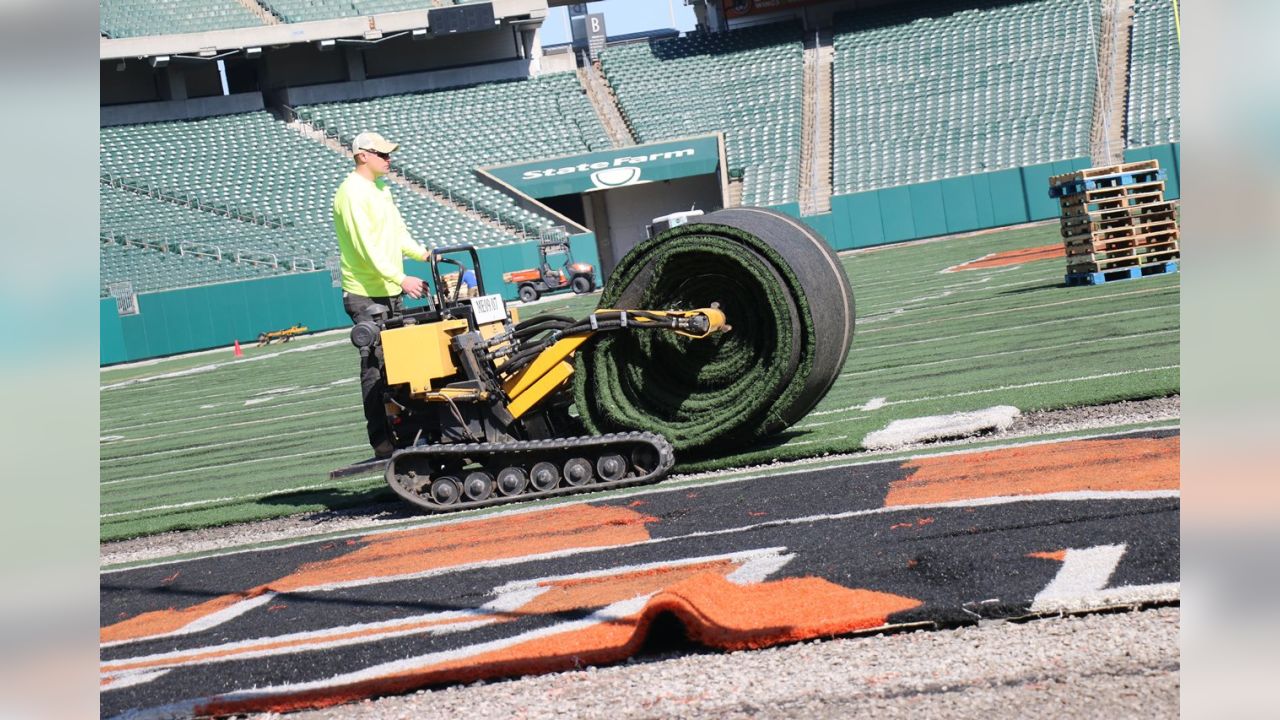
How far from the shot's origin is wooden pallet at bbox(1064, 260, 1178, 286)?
18.5 m

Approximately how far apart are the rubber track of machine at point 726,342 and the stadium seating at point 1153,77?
1364 inches

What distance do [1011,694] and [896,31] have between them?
48611 mm

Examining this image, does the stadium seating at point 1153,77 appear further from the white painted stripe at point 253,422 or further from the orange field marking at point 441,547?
the orange field marking at point 441,547

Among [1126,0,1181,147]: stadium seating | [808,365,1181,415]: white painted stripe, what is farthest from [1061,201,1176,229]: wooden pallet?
[1126,0,1181,147]: stadium seating

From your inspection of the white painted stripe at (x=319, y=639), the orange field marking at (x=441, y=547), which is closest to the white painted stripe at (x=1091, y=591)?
the white painted stripe at (x=319, y=639)

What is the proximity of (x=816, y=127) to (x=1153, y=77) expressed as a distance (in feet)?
37.1

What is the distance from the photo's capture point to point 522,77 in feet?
170

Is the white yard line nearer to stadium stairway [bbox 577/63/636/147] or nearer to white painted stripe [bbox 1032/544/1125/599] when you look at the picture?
white painted stripe [bbox 1032/544/1125/599]

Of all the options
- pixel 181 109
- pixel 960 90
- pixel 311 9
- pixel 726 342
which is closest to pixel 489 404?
pixel 726 342

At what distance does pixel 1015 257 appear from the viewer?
2725cm

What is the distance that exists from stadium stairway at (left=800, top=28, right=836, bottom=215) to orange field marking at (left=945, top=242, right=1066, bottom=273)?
598 inches
